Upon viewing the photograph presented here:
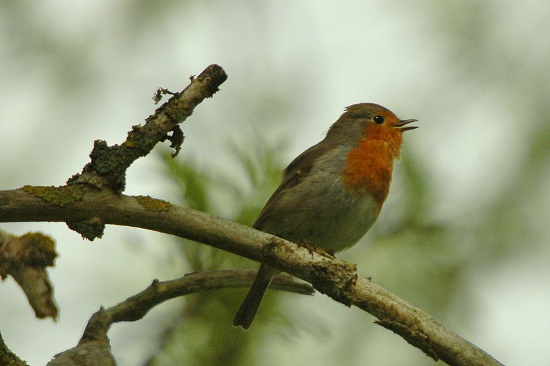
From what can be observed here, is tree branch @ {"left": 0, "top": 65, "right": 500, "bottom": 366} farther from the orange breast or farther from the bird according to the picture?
the orange breast

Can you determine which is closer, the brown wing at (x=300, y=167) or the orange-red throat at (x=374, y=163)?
the orange-red throat at (x=374, y=163)

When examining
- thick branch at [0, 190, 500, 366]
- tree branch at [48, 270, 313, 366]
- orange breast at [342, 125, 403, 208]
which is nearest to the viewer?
tree branch at [48, 270, 313, 366]

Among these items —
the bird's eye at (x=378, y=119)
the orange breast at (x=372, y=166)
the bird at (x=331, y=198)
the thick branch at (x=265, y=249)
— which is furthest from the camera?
the bird's eye at (x=378, y=119)

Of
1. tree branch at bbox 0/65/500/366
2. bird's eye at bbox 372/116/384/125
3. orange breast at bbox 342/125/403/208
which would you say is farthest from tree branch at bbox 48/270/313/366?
bird's eye at bbox 372/116/384/125

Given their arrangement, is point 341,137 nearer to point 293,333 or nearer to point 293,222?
point 293,222

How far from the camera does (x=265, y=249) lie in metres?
3.04

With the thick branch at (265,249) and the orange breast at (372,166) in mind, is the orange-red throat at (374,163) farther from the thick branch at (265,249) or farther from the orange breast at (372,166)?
the thick branch at (265,249)

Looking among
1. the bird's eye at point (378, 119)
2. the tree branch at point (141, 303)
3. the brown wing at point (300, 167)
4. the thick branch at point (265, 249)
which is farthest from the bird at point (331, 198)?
the tree branch at point (141, 303)

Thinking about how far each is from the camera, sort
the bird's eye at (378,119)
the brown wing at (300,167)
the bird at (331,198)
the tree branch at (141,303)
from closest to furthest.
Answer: the tree branch at (141,303)
the bird at (331,198)
the brown wing at (300,167)
the bird's eye at (378,119)

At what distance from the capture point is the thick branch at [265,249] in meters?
2.56

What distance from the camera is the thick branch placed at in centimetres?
256

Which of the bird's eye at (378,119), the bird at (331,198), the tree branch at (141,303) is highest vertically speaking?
the bird's eye at (378,119)

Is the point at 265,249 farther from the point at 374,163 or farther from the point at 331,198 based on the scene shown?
the point at 374,163

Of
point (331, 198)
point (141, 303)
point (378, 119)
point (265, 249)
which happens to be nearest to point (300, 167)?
point (331, 198)
